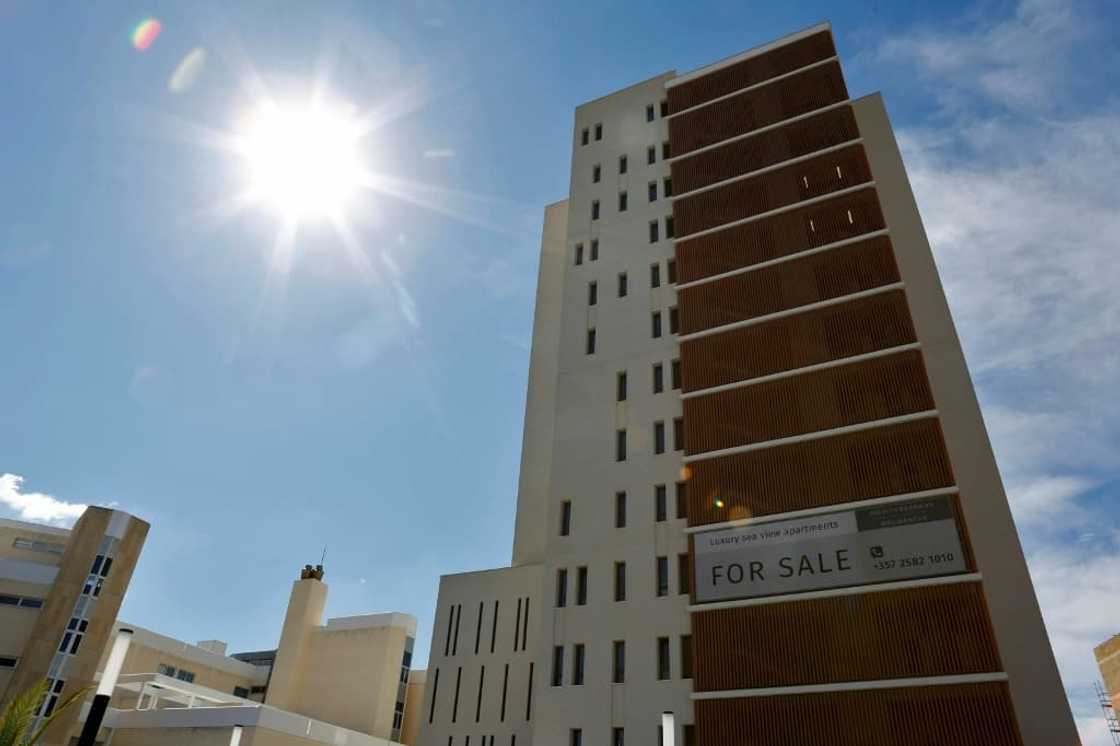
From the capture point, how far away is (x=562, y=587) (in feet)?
108

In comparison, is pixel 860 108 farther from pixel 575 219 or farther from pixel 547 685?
pixel 547 685

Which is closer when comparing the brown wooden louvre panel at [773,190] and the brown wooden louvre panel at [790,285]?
the brown wooden louvre panel at [790,285]

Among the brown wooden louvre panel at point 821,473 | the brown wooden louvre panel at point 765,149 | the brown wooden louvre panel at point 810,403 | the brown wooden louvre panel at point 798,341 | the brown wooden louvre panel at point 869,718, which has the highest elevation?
the brown wooden louvre panel at point 765,149

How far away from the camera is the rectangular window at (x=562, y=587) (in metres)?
32.3

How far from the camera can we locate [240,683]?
2443 inches

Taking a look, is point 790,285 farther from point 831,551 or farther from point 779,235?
point 831,551

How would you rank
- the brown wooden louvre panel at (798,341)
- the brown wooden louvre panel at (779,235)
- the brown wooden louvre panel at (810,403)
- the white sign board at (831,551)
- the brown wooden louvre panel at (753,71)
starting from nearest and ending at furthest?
1. the white sign board at (831,551)
2. the brown wooden louvre panel at (810,403)
3. the brown wooden louvre panel at (798,341)
4. the brown wooden louvre panel at (779,235)
5. the brown wooden louvre panel at (753,71)

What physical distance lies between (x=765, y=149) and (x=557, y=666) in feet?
88.9

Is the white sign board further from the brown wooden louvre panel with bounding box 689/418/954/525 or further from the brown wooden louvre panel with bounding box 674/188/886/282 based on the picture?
the brown wooden louvre panel with bounding box 674/188/886/282

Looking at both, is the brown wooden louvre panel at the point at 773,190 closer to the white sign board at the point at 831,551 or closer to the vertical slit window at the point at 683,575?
the white sign board at the point at 831,551

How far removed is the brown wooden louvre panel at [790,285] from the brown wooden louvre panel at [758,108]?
31.6ft

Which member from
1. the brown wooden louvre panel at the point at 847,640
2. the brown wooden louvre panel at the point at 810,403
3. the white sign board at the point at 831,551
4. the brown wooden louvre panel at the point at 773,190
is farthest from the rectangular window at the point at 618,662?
the brown wooden louvre panel at the point at 773,190

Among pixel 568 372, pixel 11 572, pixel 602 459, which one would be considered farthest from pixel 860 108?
pixel 11 572

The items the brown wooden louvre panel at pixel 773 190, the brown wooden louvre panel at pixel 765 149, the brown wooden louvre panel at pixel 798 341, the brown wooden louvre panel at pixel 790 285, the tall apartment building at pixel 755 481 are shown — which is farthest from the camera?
the brown wooden louvre panel at pixel 765 149
